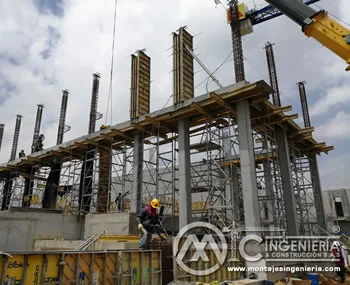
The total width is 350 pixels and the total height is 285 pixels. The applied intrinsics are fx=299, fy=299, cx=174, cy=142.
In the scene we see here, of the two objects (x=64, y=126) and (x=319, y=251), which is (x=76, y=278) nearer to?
(x=319, y=251)

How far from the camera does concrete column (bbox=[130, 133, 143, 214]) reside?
1744cm

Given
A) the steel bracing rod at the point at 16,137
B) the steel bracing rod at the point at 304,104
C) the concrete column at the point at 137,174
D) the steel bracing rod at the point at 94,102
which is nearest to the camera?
the concrete column at the point at 137,174

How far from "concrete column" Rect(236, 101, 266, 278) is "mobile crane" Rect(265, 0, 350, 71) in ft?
15.3

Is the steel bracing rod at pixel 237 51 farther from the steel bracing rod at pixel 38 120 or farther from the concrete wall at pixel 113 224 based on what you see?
the steel bracing rod at pixel 38 120

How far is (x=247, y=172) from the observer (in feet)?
43.2

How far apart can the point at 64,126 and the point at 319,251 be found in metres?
25.3

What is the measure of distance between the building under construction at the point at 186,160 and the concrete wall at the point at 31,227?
0.05 m

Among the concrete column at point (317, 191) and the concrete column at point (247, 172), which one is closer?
the concrete column at point (247, 172)

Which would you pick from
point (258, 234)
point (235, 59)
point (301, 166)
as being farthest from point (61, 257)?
point (301, 166)

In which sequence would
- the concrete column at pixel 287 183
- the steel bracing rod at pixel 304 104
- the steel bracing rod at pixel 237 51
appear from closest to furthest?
the concrete column at pixel 287 183, the steel bracing rod at pixel 237 51, the steel bracing rod at pixel 304 104

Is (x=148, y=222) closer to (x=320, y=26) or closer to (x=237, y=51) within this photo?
(x=320, y=26)

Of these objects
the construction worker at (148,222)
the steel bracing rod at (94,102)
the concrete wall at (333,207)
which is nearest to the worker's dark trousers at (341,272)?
the construction worker at (148,222)

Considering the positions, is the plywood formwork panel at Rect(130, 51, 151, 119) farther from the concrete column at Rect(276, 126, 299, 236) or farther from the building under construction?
the concrete column at Rect(276, 126, 299, 236)

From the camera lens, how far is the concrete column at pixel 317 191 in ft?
68.9
